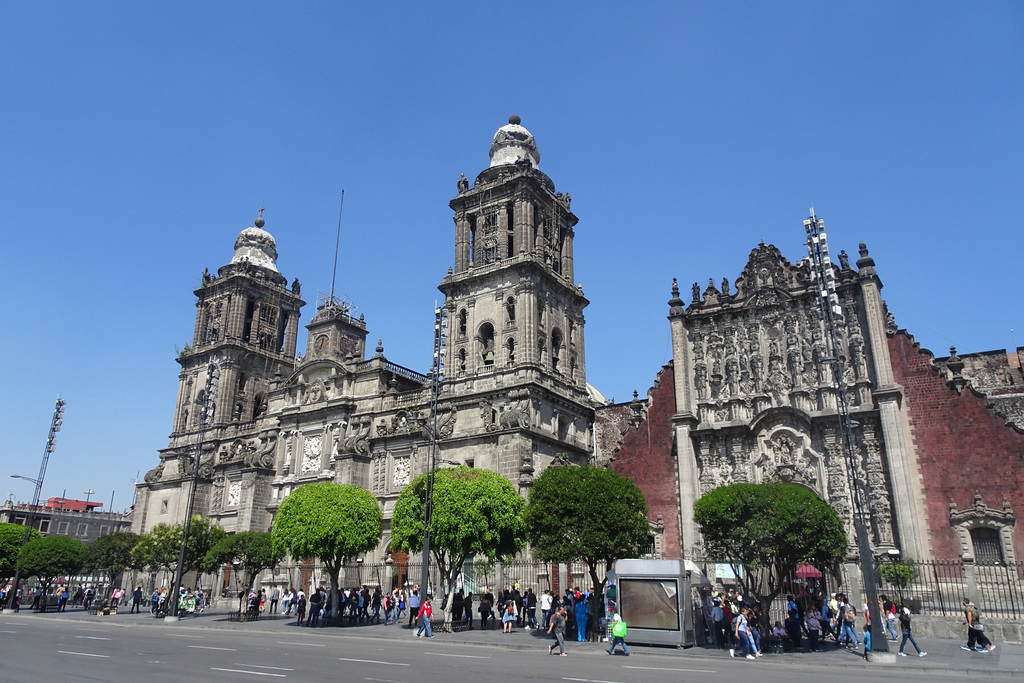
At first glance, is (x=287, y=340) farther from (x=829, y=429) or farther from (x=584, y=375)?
(x=829, y=429)

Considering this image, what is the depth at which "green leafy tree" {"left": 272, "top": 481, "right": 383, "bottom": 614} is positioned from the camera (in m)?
33.7

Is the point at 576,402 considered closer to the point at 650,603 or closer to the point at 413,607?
the point at 413,607

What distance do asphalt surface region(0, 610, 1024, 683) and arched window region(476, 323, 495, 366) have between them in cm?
2196

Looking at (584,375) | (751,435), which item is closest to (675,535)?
(751,435)

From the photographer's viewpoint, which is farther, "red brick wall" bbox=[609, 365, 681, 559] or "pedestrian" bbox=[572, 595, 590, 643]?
"red brick wall" bbox=[609, 365, 681, 559]

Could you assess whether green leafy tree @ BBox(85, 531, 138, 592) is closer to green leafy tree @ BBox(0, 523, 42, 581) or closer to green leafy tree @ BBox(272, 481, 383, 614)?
green leafy tree @ BBox(0, 523, 42, 581)

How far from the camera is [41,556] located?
154 ft

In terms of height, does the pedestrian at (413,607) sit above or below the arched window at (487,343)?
below

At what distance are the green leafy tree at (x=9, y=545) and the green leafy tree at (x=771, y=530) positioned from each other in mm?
47357

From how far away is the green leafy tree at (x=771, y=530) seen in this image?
23.1 meters

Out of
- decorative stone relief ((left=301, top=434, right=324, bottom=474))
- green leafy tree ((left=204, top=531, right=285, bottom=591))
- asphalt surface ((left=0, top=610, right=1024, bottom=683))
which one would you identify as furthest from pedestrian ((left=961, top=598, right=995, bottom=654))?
decorative stone relief ((left=301, top=434, right=324, bottom=474))

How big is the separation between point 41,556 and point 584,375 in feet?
125

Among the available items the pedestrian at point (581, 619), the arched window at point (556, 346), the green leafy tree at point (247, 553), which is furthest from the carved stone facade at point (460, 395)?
the pedestrian at point (581, 619)

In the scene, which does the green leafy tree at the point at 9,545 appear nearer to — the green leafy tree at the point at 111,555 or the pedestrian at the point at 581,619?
the green leafy tree at the point at 111,555
